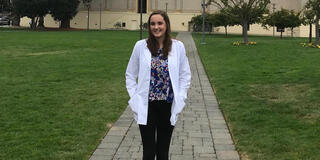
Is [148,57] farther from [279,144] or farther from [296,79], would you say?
[296,79]

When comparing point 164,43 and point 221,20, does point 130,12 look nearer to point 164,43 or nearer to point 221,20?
point 221,20

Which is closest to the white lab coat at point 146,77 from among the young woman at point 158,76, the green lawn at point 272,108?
the young woman at point 158,76

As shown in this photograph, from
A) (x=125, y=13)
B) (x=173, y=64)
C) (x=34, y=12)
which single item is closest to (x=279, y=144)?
(x=173, y=64)

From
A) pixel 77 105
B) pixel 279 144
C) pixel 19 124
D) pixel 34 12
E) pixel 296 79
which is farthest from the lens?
pixel 34 12

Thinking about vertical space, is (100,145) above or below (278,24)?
below

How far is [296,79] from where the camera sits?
41.8 ft

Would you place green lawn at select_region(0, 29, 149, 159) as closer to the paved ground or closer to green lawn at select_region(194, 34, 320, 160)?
the paved ground

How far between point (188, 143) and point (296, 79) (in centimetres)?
742

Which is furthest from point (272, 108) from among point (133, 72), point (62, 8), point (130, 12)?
point (130, 12)

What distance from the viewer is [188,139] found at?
6496mm

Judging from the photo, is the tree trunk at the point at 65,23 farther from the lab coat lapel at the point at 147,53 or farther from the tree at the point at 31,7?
the lab coat lapel at the point at 147,53

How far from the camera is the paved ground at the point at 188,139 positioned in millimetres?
5633

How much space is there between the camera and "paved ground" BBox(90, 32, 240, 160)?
222 inches

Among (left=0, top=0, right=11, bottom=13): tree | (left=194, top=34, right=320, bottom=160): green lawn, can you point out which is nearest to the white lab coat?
(left=194, top=34, right=320, bottom=160): green lawn
